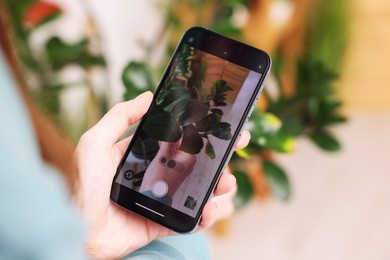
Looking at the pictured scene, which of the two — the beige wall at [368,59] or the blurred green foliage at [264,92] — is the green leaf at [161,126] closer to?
the blurred green foliage at [264,92]

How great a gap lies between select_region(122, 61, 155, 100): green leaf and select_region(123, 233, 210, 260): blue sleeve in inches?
10.3

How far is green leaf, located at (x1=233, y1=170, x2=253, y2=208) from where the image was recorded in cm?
109

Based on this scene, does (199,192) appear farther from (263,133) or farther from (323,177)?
(323,177)

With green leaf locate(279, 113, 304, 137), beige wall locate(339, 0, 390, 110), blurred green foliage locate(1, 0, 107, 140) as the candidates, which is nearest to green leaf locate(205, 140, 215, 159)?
green leaf locate(279, 113, 304, 137)

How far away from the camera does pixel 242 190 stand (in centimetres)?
109

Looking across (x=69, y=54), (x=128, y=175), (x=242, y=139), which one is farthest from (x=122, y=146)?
(x=69, y=54)

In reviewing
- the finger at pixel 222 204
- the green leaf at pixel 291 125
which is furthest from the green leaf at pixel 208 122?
the green leaf at pixel 291 125

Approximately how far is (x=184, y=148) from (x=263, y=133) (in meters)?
0.22

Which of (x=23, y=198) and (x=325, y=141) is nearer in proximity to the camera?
(x=23, y=198)

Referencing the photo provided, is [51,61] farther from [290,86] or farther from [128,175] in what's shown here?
[290,86]

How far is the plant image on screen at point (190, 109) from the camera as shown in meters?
0.65

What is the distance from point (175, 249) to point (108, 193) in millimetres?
99

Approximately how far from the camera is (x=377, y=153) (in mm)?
1938

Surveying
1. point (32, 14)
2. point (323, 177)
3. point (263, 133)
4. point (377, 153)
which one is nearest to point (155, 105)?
point (263, 133)
